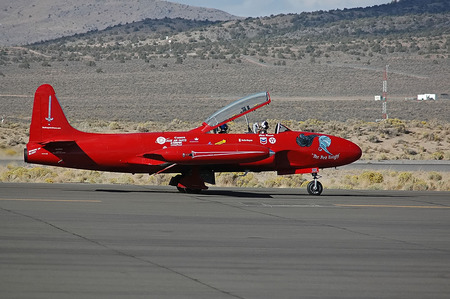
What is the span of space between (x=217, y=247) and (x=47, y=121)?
10325 mm

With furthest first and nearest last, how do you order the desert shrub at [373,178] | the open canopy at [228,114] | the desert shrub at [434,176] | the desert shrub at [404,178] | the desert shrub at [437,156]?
the desert shrub at [437,156] → the desert shrub at [434,176] → the desert shrub at [373,178] → the desert shrub at [404,178] → the open canopy at [228,114]

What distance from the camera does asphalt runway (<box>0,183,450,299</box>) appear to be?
10.2 metres

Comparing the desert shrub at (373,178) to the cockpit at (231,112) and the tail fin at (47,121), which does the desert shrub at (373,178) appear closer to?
the cockpit at (231,112)

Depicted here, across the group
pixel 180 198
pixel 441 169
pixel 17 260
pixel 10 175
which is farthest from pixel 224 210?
pixel 441 169

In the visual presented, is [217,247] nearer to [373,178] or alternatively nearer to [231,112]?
[231,112]

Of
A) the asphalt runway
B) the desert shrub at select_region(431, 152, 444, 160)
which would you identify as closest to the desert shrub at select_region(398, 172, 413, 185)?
the asphalt runway

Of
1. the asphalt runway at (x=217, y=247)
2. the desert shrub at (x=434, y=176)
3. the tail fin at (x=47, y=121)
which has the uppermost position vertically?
the tail fin at (x=47, y=121)

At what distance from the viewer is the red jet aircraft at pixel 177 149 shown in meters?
21.7

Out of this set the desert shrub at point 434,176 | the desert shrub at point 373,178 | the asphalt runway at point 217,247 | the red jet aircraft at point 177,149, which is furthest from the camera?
the desert shrub at point 434,176

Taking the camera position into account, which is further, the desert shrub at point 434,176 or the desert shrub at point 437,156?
the desert shrub at point 437,156

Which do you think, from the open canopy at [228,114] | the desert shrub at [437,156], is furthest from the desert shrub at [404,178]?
the desert shrub at [437,156]

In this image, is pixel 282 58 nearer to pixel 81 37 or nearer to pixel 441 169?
pixel 81 37

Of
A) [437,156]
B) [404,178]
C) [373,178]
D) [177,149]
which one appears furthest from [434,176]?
[177,149]

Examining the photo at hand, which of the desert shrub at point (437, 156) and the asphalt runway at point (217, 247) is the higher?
the asphalt runway at point (217, 247)
